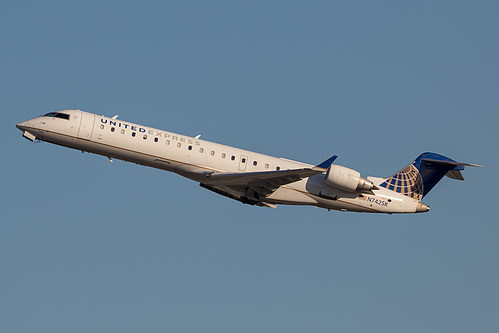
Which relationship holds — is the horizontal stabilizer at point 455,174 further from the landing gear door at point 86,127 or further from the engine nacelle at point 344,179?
the landing gear door at point 86,127

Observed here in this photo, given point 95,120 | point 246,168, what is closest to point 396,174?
point 246,168

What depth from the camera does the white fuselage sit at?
36.0 metres

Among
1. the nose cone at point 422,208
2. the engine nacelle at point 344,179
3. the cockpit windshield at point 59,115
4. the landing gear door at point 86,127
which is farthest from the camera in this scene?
the nose cone at point 422,208

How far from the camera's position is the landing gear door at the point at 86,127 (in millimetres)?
35938

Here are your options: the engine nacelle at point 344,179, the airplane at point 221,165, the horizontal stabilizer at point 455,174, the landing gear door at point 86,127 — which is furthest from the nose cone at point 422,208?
the landing gear door at point 86,127

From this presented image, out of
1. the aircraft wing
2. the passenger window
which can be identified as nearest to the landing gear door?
the passenger window

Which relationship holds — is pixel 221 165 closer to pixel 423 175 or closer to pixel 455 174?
pixel 423 175

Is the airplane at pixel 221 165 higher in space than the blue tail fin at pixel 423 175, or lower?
lower

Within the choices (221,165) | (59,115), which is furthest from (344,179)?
(59,115)

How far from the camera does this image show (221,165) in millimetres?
36938

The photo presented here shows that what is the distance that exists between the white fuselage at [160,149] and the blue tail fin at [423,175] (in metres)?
3.38

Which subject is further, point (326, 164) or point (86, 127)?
point (86, 127)

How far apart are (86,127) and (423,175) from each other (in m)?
17.4

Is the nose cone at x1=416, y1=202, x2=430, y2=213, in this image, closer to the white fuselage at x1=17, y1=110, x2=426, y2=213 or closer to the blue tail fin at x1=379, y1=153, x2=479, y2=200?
the blue tail fin at x1=379, y1=153, x2=479, y2=200
